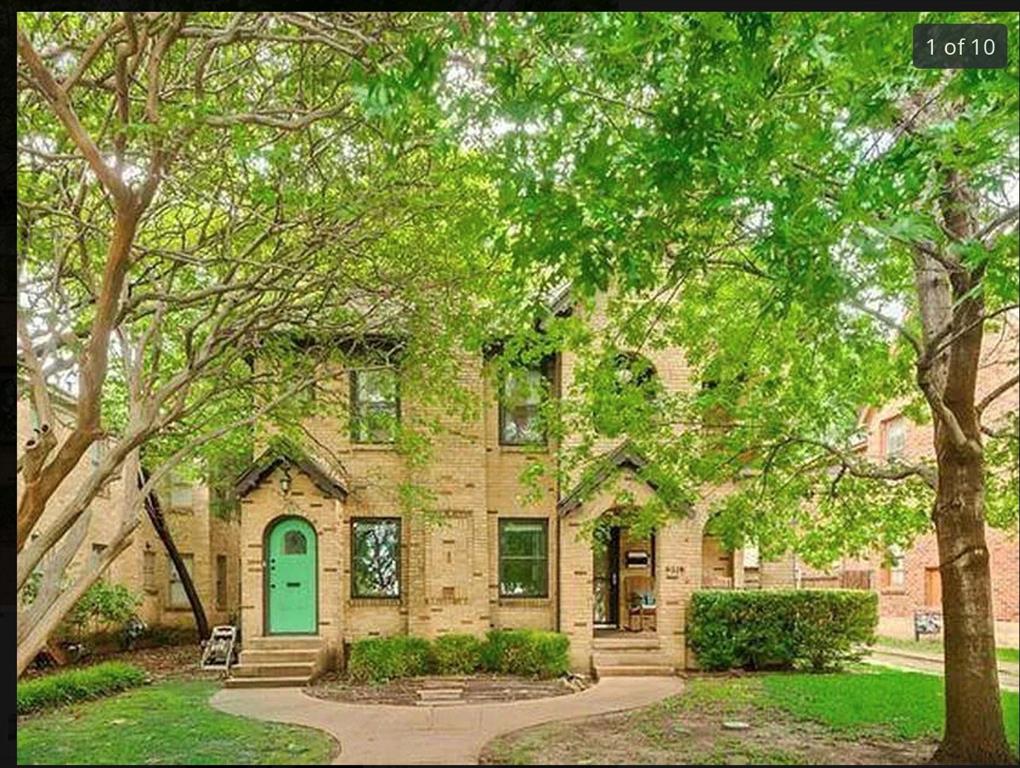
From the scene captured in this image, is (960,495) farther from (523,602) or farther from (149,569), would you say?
(149,569)

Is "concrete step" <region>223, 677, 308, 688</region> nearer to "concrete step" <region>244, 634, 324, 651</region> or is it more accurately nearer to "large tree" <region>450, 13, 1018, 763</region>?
"concrete step" <region>244, 634, 324, 651</region>

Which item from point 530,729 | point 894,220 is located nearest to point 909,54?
point 894,220

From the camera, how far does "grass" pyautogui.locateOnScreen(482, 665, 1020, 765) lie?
2979mm

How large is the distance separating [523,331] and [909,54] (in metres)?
1.97

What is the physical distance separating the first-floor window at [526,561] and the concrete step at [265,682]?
4.32ft

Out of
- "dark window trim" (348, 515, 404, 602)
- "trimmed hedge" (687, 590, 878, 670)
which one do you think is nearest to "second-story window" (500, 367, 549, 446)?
"dark window trim" (348, 515, 404, 602)

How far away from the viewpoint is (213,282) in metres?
4.45

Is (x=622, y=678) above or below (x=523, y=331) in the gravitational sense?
below

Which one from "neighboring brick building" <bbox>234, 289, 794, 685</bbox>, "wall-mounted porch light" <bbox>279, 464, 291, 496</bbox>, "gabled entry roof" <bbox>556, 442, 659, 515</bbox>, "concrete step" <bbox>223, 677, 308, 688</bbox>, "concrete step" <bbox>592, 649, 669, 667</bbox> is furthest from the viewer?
"wall-mounted porch light" <bbox>279, 464, 291, 496</bbox>

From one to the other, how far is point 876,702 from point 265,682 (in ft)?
10.0

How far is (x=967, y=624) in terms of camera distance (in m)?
2.94

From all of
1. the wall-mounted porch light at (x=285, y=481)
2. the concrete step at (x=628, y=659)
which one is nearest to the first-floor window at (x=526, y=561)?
the concrete step at (x=628, y=659)

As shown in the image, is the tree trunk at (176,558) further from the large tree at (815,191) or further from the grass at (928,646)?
the grass at (928,646)

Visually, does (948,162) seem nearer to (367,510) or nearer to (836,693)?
(836,693)
